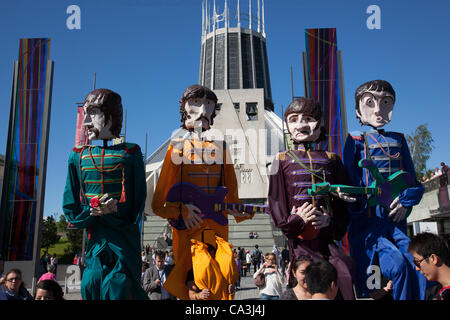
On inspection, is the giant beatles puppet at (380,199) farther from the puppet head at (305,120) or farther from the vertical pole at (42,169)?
the vertical pole at (42,169)

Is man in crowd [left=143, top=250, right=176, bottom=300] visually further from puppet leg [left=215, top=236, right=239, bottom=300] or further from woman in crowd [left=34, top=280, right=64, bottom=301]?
woman in crowd [left=34, top=280, right=64, bottom=301]

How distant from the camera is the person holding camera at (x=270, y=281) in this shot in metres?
6.22

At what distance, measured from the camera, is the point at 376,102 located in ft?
14.0

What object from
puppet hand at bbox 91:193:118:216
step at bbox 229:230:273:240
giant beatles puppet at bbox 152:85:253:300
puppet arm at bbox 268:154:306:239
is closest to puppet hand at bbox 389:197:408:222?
puppet arm at bbox 268:154:306:239

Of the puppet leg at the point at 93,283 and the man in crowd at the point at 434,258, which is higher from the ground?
the man in crowd at the point at 434,258

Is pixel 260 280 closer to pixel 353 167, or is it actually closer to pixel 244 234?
pixel 353 167

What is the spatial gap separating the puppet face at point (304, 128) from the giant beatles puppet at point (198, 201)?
0.86 metres

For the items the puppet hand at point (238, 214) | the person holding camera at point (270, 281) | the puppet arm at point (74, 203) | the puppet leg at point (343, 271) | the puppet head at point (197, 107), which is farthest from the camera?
the person holding camera at point (270, 281)

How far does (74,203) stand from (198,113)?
1.57 m

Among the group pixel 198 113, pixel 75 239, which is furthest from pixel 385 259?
pixel 75 239

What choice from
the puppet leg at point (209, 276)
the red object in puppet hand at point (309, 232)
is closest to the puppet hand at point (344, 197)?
the red object in puppet hand at point (309, 232)

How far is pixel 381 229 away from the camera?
153 inches

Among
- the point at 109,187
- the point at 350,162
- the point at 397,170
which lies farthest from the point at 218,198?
the point at 397,170
